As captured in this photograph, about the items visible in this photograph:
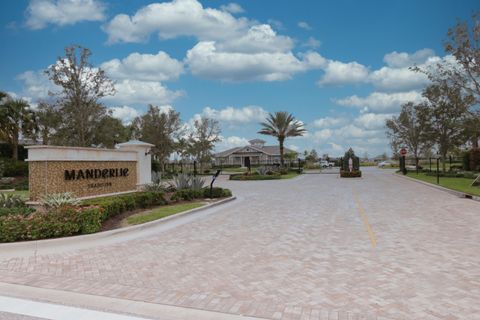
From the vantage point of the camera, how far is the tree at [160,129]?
151 feet

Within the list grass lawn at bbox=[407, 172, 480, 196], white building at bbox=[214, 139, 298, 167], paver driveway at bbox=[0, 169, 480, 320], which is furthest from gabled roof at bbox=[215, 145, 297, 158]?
paver driveway at bbox=[0, 169, 480, 320]

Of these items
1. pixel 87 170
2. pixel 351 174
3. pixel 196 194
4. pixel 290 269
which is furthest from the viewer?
pixel 351 174

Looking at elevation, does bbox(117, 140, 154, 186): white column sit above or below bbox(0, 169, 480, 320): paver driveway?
above

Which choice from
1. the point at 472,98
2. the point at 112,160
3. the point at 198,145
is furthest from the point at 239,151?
the point at 112,160

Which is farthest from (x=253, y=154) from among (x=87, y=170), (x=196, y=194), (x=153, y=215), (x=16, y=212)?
(x=16, y=212)

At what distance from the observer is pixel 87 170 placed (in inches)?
559

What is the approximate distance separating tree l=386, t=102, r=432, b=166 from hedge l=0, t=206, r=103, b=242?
127ft

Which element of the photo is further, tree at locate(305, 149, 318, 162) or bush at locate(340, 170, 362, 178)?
tree at locate(305, 149, 318, 162)

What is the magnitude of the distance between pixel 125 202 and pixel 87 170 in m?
2.42

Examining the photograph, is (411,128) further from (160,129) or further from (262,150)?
(262,150)

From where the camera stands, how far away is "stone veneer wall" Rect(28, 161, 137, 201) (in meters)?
12.5

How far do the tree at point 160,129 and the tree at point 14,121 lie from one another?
12.0 m

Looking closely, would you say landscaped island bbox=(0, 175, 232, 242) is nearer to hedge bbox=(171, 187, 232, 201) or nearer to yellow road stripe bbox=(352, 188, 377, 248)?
hedge bbox=(171, 187, 232, 201)

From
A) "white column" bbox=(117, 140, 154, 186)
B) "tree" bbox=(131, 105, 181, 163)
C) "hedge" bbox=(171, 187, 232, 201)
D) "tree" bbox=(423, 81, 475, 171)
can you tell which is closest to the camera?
"hedge" bbox=(171, 187, 232, 201)
